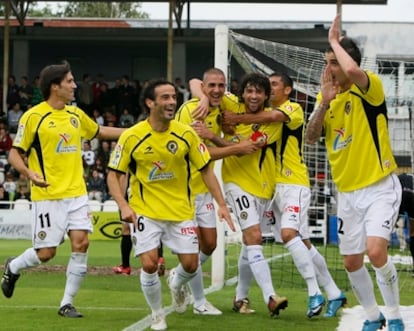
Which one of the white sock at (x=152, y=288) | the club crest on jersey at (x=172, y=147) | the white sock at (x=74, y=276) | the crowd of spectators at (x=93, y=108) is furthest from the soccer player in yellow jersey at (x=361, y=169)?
the crowd of spectators at (x=93, y=108)

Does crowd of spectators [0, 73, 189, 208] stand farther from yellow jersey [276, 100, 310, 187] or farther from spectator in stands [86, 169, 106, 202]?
yellow jersey [276, 100, 310, 187]

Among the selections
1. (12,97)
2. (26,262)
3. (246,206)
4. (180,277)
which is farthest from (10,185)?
(180,277)

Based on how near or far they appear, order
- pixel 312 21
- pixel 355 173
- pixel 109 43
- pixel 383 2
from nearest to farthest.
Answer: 1. pixel 355 173
2. pixel 383 2
3. pixel 109 43
4. pixel 312 21

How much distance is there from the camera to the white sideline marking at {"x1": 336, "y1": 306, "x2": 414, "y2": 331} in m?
9.48

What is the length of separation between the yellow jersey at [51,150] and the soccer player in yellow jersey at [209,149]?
1188 millimetres

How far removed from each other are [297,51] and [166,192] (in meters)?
5.74

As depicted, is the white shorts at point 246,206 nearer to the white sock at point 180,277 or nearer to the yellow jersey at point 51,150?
the white sock at point 180,277

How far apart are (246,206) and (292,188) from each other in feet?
1.87

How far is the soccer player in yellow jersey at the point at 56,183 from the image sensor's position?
10211mm

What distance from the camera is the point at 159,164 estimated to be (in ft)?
30.6

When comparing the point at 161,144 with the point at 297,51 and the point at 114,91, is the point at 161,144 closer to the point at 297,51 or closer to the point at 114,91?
the point at 297,51

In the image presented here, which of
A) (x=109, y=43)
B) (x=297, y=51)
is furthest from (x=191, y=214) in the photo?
(x=109, y=43)

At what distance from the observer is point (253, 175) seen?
10633mm

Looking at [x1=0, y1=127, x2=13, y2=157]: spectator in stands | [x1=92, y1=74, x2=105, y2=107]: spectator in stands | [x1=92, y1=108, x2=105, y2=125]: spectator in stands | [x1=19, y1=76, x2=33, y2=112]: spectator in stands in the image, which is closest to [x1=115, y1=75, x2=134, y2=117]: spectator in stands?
[x1=92, y1=108, x2=105, y2=125]: spectator in stands
